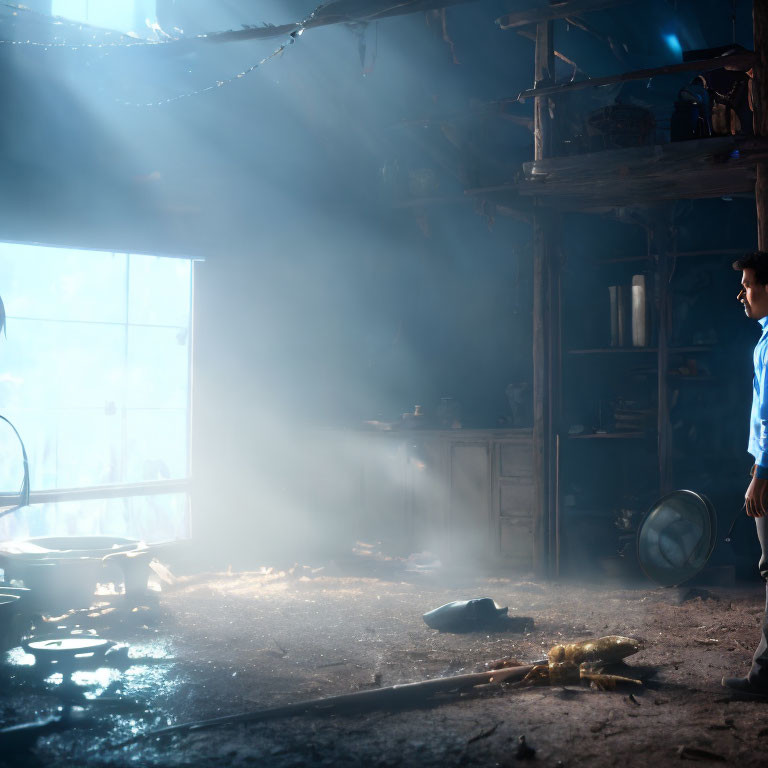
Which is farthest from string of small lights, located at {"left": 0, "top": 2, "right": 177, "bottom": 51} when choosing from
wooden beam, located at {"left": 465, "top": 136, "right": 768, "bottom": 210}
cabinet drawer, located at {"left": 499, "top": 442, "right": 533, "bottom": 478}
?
cabinet drawer, located at {"left": 499, "top": 442, "right": 533, "bottom": 478}

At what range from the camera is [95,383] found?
8.96 m

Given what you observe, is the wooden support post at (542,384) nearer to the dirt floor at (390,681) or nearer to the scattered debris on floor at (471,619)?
the dirt floor at (390,681)

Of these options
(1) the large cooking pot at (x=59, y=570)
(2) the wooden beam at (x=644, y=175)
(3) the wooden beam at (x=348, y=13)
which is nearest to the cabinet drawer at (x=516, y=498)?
(2) the wooden beam at (x=644, y=175)

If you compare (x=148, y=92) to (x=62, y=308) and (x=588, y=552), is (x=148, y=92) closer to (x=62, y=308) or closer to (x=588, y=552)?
(x=62, y=308)

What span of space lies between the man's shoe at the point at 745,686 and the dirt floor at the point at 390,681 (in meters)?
0.08

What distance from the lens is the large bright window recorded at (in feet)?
27.6

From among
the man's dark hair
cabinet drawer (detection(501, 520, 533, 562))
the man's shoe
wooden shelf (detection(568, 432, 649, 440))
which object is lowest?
the man's shoe

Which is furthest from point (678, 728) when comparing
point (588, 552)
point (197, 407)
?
point (197, 407)

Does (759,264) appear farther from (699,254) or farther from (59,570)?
(59,570)

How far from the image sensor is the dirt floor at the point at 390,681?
3863mm

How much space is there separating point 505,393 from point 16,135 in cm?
618

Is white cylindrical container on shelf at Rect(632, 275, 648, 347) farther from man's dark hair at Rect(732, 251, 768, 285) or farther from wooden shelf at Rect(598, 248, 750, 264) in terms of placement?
man's dark hair at Rect(732, 251, 768, 285)

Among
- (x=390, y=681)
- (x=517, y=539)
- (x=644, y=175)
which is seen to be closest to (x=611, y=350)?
(x=644, y=175)

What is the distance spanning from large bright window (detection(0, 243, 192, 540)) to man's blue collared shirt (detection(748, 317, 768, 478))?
675 cm
